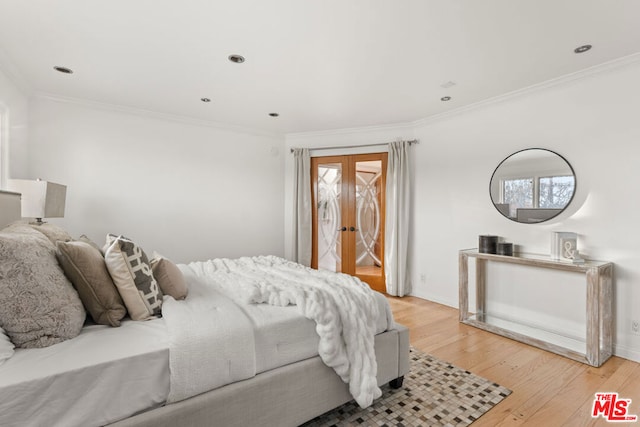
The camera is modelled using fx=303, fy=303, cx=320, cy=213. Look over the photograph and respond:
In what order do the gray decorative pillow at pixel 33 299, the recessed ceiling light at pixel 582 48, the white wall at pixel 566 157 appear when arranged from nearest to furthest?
the gray decorative pillow at pixel 33 299
the recessed ceiling light at pixel 582 48
the white wall at pixel 566 157

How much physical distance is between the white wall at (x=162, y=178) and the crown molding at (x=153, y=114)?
0.13 ft

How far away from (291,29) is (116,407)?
2.41 m

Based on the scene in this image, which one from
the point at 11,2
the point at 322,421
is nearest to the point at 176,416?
the point at 322,421

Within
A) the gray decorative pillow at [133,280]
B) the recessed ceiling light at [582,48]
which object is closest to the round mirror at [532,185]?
the recessed ceiling light at [582,48]

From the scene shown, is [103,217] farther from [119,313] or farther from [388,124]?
[388,124]

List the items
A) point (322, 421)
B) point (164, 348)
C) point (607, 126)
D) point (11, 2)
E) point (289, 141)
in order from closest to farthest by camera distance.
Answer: point (164, 348)
point (322, 421)
point (11, 2)
point (607, 126)
point (289, 141)

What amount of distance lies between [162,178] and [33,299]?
3.09m

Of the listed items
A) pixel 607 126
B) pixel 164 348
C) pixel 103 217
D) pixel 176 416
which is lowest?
pixel 176 416

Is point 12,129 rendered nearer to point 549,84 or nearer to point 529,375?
point 529,375

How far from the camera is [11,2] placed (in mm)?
1949

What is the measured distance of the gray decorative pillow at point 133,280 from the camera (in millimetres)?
1618

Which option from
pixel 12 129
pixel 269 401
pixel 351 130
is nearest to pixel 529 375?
pixel 269 401

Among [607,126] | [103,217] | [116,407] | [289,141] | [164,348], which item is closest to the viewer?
[116,407]

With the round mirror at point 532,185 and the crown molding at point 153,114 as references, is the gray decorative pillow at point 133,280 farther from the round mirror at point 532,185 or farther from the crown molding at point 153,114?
the round mirror at point 532,185
